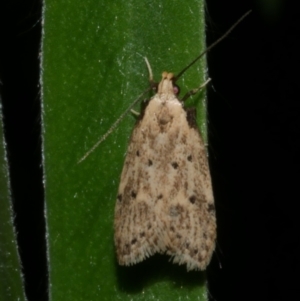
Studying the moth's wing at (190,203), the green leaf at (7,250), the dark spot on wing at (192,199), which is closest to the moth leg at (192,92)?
the moth's wing at (190,203)

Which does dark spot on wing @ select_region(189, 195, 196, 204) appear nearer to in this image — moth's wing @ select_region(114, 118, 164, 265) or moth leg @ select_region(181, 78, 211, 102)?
moth's wing @ select_region(114, 118, 164, 265)

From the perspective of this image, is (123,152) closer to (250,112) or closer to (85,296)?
(85,296)

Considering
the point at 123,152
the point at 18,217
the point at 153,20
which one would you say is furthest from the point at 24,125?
the point at 153,20

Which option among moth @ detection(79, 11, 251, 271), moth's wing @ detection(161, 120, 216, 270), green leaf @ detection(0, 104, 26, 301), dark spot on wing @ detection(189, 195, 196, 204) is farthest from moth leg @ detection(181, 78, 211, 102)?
green leaf @ detection(0, 104, 26, 301)

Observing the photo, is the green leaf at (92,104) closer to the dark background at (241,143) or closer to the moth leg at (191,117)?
the moth leg at (191,117)

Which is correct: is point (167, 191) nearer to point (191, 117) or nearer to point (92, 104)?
point (191, 117)

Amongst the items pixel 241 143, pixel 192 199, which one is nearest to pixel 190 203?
pixel 192 199
